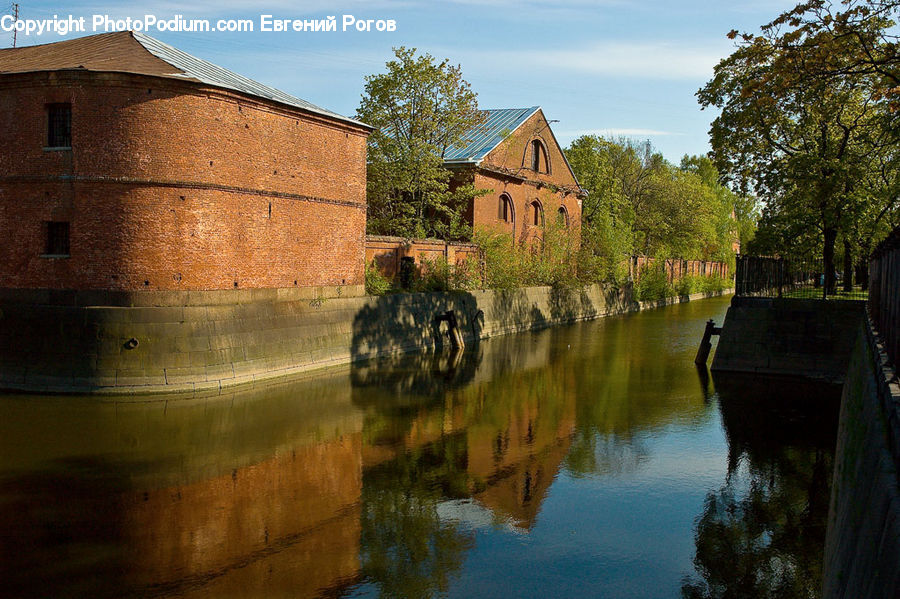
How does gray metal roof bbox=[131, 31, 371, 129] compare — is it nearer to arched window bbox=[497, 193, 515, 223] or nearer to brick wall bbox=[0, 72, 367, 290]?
brick wall bbox=[0, 72, 367, 290]

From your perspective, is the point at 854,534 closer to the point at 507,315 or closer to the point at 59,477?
the point at 59,477

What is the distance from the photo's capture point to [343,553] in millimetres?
8492

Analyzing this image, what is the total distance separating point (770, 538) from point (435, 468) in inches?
193

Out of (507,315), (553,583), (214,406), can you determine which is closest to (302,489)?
(553,583)

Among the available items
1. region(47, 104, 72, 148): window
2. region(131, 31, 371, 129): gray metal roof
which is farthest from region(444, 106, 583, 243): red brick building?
region(47, 104, 72, 148): window

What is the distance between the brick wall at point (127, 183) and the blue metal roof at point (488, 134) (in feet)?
59.6

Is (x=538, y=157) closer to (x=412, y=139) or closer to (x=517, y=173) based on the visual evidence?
(x=517, y=173)

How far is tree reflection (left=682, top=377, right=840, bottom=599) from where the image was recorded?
8.09 metres

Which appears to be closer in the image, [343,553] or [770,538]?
[343,553]

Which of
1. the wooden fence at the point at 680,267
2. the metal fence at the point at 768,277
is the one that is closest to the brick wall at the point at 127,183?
the metal fence at the point at 768,277

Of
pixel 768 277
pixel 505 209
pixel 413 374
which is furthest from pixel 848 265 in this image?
pixel 413 374

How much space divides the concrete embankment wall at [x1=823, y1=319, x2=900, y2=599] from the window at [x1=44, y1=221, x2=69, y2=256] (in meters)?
16.3

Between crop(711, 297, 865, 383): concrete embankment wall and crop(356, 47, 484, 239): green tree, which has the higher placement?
crop(356, 47, 484, 239): green tree

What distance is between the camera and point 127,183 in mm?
17375
